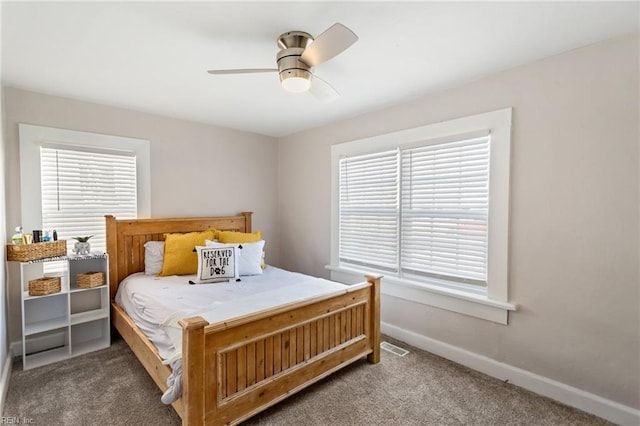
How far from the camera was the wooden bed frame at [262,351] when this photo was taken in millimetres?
1597

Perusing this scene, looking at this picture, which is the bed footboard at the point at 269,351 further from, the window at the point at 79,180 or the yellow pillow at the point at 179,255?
the window at the point at 79,180

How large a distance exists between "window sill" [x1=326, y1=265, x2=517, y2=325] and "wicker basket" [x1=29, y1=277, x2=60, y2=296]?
2.74m

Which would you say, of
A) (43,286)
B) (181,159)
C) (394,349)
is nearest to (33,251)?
(43,286)

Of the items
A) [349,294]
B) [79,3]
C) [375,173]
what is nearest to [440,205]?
[375,173]

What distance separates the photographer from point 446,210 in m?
2.64

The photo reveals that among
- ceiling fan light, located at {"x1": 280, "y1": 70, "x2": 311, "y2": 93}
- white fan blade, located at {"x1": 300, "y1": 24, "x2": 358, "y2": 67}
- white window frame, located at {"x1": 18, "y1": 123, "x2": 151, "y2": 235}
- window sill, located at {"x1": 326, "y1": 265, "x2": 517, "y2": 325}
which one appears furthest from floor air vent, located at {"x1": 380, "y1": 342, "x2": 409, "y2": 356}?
white window frame, located at {"x1": 18, "y1": 123, "x2": 151, "y2": 235}

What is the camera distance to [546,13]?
1598 millimetres

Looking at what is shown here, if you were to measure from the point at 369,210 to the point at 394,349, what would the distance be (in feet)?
4.52

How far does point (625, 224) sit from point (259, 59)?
2.51 m

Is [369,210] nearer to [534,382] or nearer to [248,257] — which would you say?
[248,257]

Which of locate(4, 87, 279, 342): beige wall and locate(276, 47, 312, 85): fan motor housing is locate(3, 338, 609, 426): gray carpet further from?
locate(276, 47, 312, 85): fan motor housing

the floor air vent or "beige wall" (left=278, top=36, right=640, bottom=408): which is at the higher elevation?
"beige wall" (left=278, top=36, right=640, bottom=408)

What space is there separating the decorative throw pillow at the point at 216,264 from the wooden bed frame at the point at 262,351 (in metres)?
0.66

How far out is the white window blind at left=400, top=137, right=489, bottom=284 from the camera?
245cm
